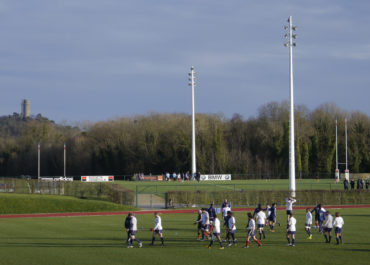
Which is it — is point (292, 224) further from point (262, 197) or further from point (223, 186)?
point (223, 186)

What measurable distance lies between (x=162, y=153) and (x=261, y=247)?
9180 centimetres

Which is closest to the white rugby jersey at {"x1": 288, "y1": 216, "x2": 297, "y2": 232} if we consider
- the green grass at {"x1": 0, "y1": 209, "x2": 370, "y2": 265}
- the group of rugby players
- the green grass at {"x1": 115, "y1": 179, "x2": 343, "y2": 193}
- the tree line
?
the group of rugby players

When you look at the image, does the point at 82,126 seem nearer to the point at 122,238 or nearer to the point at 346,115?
the point at 346,115

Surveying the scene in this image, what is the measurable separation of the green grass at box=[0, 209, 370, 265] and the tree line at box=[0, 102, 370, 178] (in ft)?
241

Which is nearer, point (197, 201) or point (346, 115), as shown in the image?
point (197, 201)

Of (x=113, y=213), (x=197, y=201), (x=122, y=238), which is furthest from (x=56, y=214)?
(x=122, y=238)

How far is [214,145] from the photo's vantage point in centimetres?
11200

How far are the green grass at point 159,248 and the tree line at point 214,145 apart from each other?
73604mm

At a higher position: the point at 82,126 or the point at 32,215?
the point at 82,126

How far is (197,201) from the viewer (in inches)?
1898

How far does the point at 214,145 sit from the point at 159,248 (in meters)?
89.4

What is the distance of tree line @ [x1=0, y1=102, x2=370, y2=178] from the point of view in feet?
353

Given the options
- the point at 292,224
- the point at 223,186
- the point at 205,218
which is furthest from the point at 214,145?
the point at 292,224

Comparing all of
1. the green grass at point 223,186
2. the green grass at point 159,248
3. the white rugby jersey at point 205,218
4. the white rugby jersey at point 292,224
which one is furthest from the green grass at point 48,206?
the white rugby jersey at point 292,224
